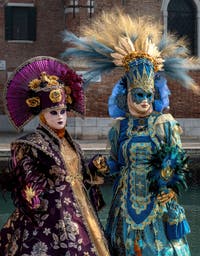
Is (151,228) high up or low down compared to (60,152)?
down

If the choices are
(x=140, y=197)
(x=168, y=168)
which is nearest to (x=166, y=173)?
(x=168, y=168)

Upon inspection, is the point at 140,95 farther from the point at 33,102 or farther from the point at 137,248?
the point at 137,248

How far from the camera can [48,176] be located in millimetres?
4863

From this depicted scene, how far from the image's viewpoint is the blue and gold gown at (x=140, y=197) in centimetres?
499

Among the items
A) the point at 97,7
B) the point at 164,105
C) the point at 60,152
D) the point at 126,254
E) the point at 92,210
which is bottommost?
the point at 126,254

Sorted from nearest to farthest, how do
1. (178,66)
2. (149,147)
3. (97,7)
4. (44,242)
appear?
1. (44,242)
2. (149,147)
3. (178,66)
4. (97,7)

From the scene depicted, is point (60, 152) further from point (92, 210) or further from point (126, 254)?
point (126, 254)

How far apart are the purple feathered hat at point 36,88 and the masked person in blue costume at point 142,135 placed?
1.13 feet

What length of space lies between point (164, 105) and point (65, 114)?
0.85 meters

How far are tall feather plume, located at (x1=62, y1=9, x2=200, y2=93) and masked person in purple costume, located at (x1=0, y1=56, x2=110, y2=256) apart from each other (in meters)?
0.31

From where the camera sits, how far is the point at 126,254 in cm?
503

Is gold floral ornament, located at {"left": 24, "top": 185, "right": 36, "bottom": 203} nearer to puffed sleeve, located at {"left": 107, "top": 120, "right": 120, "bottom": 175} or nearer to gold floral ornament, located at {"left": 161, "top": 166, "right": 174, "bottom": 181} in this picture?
puffed sleeve, located at {"left": 107, "top": 120, "right": 120, "bottom": 175}

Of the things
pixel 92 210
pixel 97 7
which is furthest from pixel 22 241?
pixel 97 7

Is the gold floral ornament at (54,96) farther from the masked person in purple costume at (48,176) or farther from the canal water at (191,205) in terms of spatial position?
the canal water at (191,205)
